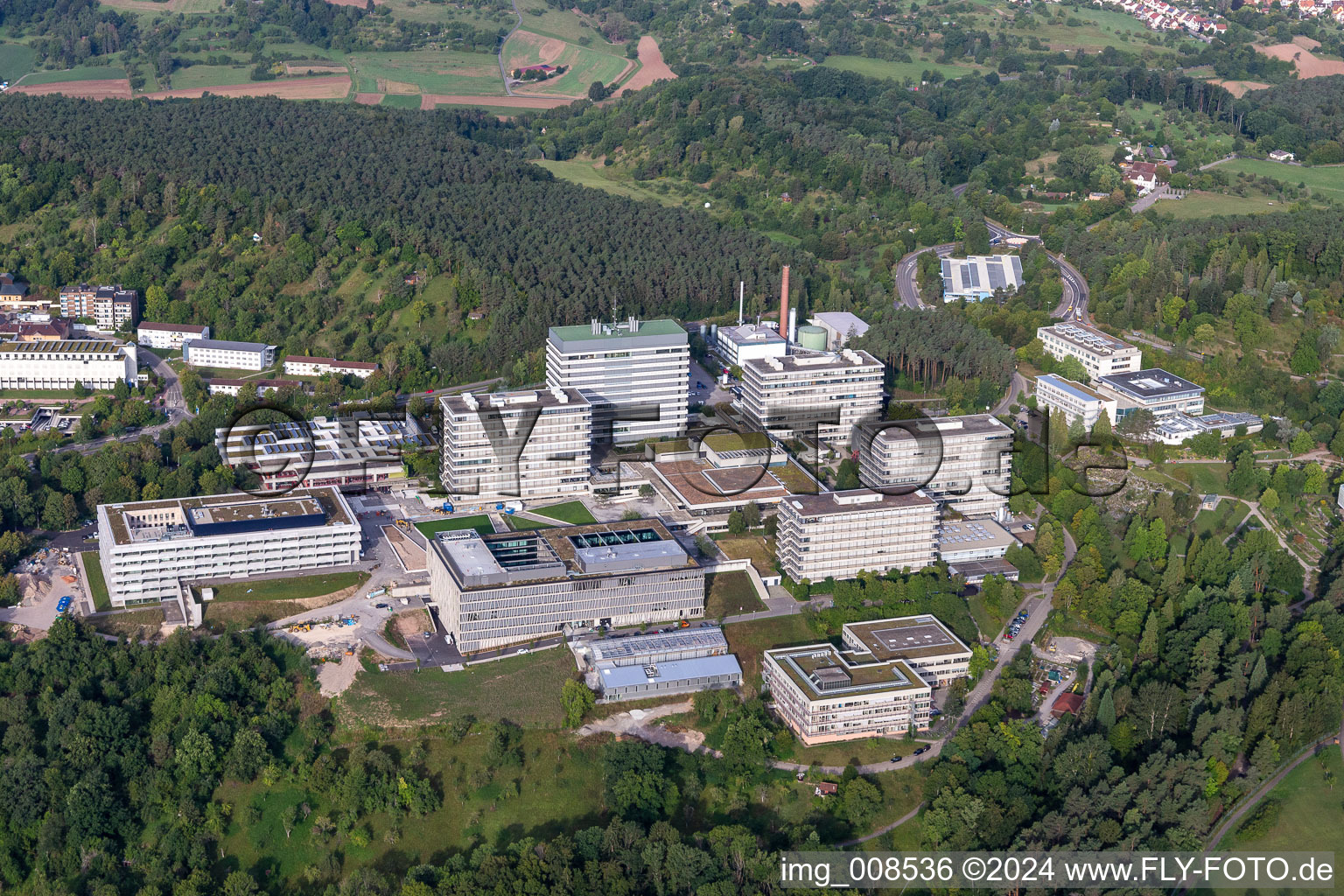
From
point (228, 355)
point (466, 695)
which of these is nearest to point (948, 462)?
point (466, 695)

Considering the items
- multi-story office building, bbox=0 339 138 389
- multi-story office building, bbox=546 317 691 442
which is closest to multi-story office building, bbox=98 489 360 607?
multi-story office building, bbox=546 317 691 442

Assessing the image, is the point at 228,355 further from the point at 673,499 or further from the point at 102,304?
the point at 673,499

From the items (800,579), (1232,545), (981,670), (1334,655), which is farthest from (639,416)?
(1334,655)

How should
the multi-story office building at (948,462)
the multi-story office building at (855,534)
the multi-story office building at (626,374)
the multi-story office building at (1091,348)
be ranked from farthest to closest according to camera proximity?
the multi-story office building at (1091,348), the multi-story office building at (626,374), the multi-story office building at (948,462), the multi-story office building at (855,534)

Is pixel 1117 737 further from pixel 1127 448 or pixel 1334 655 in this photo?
pixel 1127 448

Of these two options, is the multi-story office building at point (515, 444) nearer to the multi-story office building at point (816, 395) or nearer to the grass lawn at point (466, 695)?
the multi-story office building at point (816, 395)

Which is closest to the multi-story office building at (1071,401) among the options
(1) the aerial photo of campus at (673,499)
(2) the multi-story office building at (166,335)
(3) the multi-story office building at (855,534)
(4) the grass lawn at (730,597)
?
(1) the aerial photo of campus at (673,499)
